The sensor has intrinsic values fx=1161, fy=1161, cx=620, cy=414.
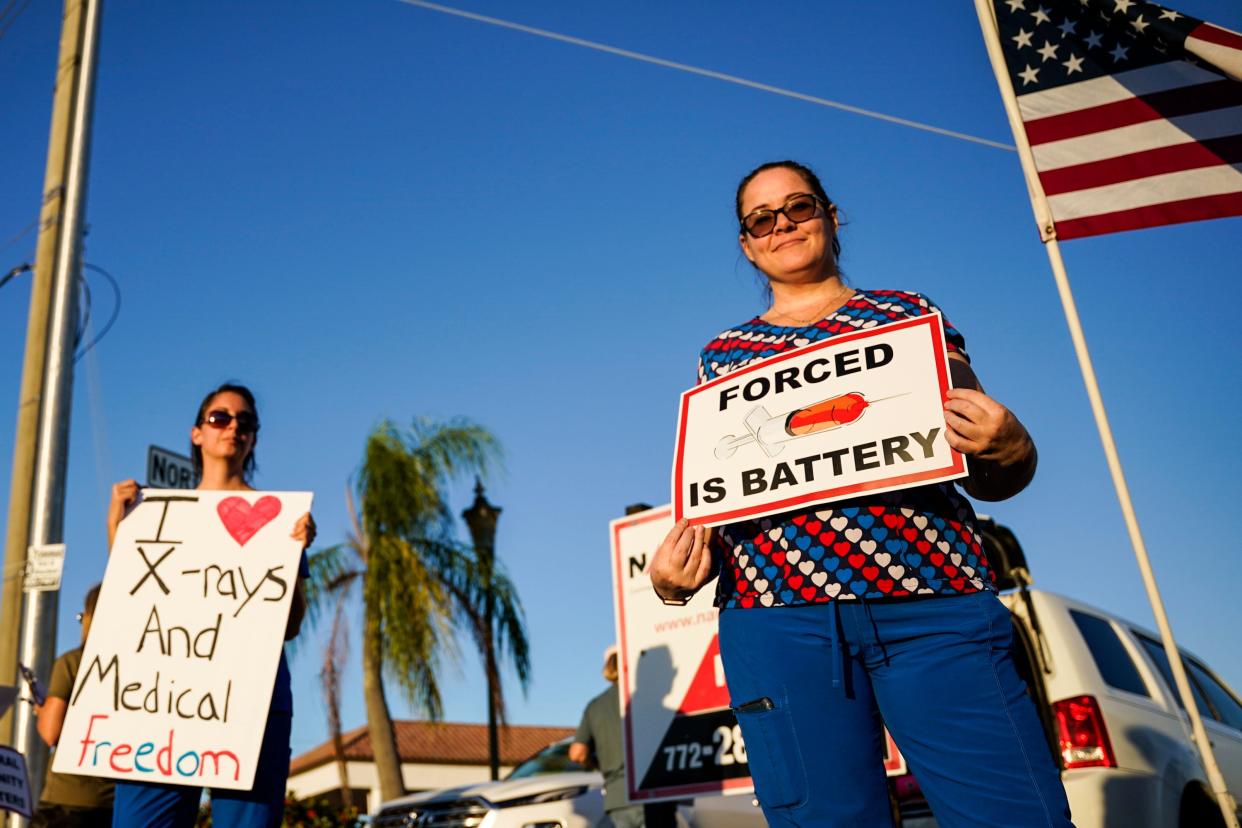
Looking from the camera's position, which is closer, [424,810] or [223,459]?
[223,459]

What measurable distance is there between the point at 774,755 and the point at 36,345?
9.13m

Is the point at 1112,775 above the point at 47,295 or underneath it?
underneath

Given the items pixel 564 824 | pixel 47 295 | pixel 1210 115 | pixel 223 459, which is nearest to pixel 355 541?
pixel 47 295

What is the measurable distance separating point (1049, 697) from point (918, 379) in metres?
3.54

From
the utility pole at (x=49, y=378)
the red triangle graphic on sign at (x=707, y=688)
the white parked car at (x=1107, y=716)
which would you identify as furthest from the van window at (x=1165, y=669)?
the utility pole at (x=49, y=378)

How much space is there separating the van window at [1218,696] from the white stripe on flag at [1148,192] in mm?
3562

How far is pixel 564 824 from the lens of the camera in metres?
8.42

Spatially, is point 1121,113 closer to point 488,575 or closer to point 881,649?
point 881,649

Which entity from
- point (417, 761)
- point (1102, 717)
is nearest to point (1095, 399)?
point (1102, 717)

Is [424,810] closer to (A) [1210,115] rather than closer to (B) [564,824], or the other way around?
(B) [564,824]

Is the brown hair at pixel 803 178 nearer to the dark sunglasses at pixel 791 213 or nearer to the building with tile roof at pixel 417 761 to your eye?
the dark sunglasses at pixel 791 213

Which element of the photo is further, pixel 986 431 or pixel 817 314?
pixel 817 314

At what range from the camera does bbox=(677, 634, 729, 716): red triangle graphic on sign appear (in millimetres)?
6336

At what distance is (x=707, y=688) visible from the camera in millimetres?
6379
